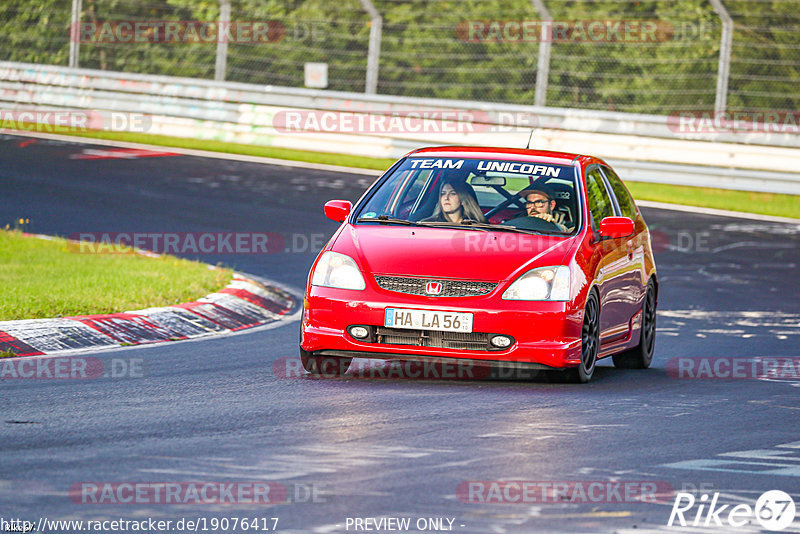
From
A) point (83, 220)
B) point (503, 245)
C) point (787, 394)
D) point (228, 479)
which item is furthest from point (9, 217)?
point (228, 479)

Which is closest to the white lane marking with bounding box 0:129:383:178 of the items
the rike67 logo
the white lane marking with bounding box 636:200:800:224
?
the white lane marking with bounding box 636:200:800:224

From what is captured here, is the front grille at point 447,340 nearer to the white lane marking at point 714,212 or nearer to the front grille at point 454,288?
the front grille at point 454,288

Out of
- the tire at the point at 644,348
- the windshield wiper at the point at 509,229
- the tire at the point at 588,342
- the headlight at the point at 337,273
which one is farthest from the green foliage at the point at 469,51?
the headlight at the point at 337,273

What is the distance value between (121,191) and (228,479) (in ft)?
46.4

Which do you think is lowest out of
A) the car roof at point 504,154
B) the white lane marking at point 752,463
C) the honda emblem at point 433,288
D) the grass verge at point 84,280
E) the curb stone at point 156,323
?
the curb stone at point 156,323

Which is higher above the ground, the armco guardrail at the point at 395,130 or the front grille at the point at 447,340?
the armco guardrail at the point at 395,130

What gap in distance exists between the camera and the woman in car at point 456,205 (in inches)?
392

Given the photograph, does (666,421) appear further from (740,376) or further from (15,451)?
(15,451)

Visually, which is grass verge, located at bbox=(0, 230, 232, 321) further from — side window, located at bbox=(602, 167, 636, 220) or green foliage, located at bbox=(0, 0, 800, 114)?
green foliage, located at bbox=(0, 0, 800, 114)

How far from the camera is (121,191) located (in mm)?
19891

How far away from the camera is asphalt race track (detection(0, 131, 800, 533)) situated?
581cm

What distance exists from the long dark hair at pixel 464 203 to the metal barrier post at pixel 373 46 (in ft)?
49.7

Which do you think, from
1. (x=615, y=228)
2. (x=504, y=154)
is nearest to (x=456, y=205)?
(x=504, y=154)

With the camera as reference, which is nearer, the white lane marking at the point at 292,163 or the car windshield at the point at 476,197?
the car windshield at the point at 476,197
